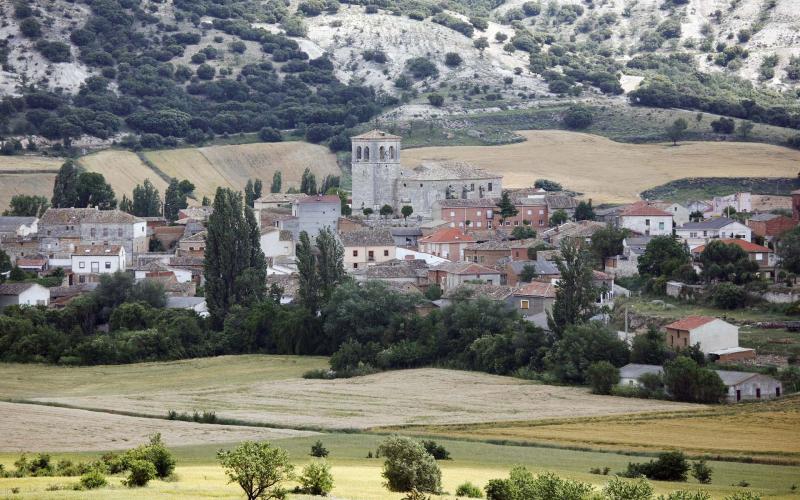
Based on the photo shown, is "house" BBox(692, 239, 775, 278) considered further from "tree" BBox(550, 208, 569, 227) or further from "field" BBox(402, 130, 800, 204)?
"field" BBox(402, 130, 800, 204)

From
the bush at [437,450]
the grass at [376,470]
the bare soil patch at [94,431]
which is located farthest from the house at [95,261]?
the bush at [437,450]

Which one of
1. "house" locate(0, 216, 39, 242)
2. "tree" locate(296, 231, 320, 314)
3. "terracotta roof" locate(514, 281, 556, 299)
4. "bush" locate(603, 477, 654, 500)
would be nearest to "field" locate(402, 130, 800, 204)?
"house" locate(0, 216, 39, 242)

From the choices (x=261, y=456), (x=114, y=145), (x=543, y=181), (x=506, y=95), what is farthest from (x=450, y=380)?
(x=506, y=95)

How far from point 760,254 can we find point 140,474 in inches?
1852

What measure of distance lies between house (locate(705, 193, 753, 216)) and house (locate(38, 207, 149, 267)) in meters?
35.2

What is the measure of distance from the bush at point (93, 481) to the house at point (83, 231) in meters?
51.8

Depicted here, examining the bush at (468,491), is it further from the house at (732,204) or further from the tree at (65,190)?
the house at (732,204)

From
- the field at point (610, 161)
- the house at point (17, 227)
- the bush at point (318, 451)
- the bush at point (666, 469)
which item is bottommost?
the bush at point (666, 469)

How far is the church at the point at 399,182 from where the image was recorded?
103625 millimetres

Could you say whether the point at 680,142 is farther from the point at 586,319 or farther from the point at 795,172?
the point at 586,319

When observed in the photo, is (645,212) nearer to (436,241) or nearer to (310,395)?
(436,241)

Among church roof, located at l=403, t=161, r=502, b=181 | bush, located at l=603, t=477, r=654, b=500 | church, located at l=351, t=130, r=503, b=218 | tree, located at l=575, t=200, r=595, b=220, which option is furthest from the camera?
church roof, located at l=403, t=161, r=502, b=181

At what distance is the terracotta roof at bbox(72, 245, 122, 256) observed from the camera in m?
82.8

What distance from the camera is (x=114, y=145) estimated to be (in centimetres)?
12962
